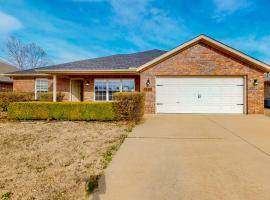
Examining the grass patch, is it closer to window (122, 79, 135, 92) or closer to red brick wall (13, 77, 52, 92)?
window (122, 79, 135, 92)

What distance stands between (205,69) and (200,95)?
1.70m

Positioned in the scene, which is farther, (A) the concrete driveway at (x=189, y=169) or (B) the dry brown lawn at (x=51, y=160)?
(B) the dry brown lawn at (x=51, y=160)

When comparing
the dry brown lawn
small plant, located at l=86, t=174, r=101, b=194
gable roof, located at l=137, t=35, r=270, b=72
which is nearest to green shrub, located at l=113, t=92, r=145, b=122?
the dry brown lawn

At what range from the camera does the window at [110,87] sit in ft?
54.2

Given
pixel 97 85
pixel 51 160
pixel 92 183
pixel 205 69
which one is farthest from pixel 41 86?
pixel 92 183

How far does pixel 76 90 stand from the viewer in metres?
18.4

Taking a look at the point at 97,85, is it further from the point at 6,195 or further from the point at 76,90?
the point at 6,195

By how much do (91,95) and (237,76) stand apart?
10.6 meters

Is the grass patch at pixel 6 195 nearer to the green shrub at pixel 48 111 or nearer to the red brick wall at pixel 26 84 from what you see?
the green shrub at pixel 48 111

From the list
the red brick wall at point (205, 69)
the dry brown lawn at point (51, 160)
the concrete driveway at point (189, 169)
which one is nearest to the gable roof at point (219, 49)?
the red brick wall at point (205, 69)

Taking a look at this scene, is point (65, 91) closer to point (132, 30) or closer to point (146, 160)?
point (132, 30)

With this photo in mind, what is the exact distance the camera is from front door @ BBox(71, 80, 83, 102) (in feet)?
58.8

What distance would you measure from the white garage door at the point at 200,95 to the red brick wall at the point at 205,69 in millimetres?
396

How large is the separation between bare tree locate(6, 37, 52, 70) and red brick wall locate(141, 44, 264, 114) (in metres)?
39.8
